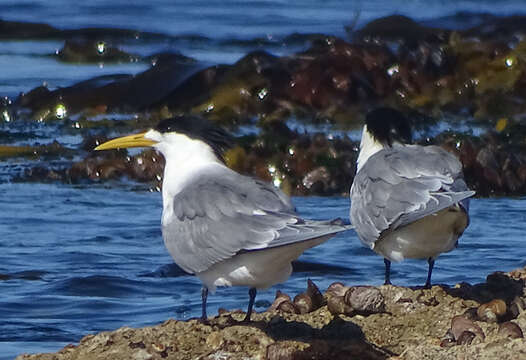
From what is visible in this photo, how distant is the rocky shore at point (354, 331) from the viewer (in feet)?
16.5

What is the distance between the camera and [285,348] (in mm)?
4996

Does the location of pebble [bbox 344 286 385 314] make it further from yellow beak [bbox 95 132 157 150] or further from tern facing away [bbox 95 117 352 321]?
yellow beak [bbox 95 132 157 150]

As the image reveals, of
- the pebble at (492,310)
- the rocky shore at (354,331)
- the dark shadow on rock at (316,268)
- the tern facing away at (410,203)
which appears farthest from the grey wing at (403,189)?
the dark shadow on rock at (316,268)

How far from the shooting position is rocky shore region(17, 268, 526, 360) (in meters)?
5.02

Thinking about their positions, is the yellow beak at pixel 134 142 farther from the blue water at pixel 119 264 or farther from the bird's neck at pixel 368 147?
the bird's neck at pixel 368 147

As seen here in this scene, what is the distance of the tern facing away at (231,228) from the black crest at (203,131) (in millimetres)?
160

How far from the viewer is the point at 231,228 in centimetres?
539

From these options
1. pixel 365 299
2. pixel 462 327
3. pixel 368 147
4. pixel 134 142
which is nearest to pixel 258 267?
pixel 365 299

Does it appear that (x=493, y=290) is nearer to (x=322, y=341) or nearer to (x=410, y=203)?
(x=410, y=203)

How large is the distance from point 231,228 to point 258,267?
0.63 feet

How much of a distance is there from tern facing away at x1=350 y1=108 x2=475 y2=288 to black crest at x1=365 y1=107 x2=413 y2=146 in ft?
1.03

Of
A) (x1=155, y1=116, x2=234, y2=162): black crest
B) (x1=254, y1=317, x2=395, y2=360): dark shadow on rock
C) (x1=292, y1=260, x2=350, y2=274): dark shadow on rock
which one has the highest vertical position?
(x1=155, y1=116, x2=234, y2=162): black crest

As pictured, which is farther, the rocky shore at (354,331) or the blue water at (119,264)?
the blue water at (119,264)

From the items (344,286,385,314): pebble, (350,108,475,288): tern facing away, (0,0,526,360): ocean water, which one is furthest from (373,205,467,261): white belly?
(0,0,526,360): ocean water
